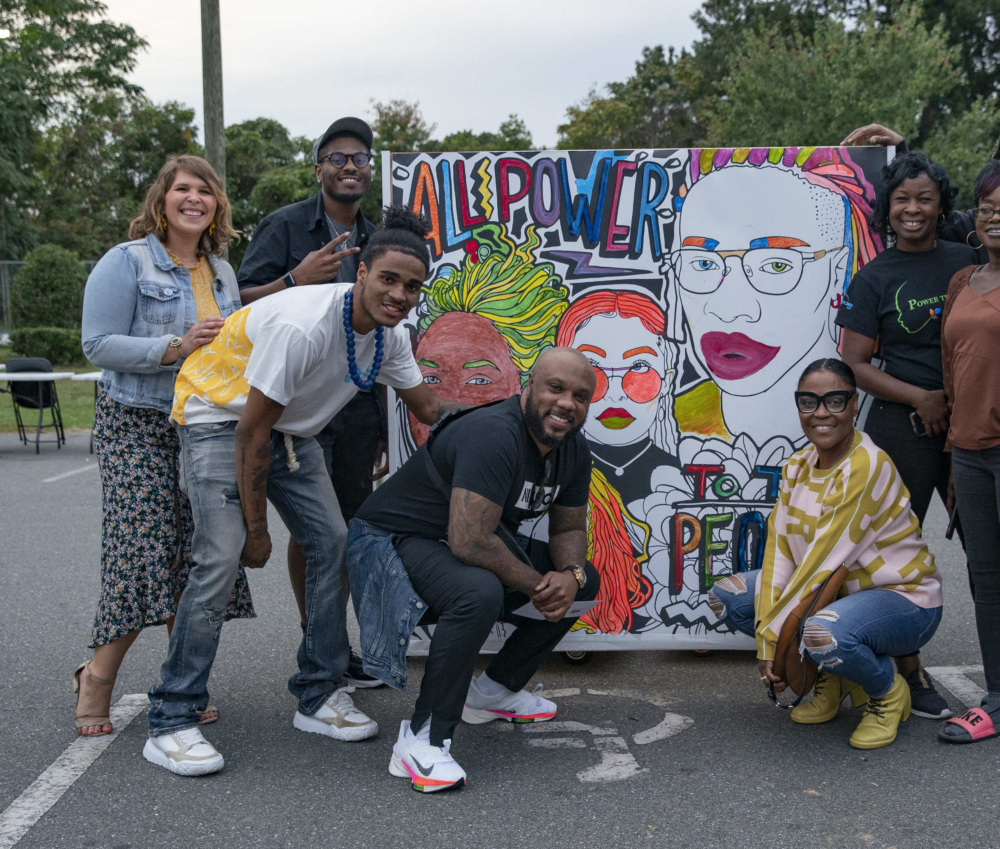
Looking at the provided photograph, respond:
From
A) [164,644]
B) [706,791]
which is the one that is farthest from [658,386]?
[164,644]

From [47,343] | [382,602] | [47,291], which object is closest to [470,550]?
[382,602]

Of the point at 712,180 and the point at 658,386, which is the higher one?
the point at 712,180

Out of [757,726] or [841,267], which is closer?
[757,726]

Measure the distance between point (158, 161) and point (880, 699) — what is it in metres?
30.5

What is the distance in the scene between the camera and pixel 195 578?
3010 millimetres

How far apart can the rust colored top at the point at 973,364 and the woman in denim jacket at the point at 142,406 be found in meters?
2.38

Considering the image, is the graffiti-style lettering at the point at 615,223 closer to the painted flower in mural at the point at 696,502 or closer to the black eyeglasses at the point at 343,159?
the painted flower in mural at the point at 696,502

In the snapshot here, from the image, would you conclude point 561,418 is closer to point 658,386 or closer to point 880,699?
point 658,386

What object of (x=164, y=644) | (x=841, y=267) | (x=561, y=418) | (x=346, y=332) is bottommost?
(x=164, y=644)

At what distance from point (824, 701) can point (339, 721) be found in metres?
1.67

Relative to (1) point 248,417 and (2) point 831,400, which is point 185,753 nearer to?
(1) point 248,417

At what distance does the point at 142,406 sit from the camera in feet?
10.2

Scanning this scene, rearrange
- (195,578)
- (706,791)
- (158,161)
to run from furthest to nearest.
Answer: (158,161)
(195,578)
(706,791)

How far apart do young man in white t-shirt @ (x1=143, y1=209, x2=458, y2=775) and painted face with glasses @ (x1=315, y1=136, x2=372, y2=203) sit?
0.64 metres
